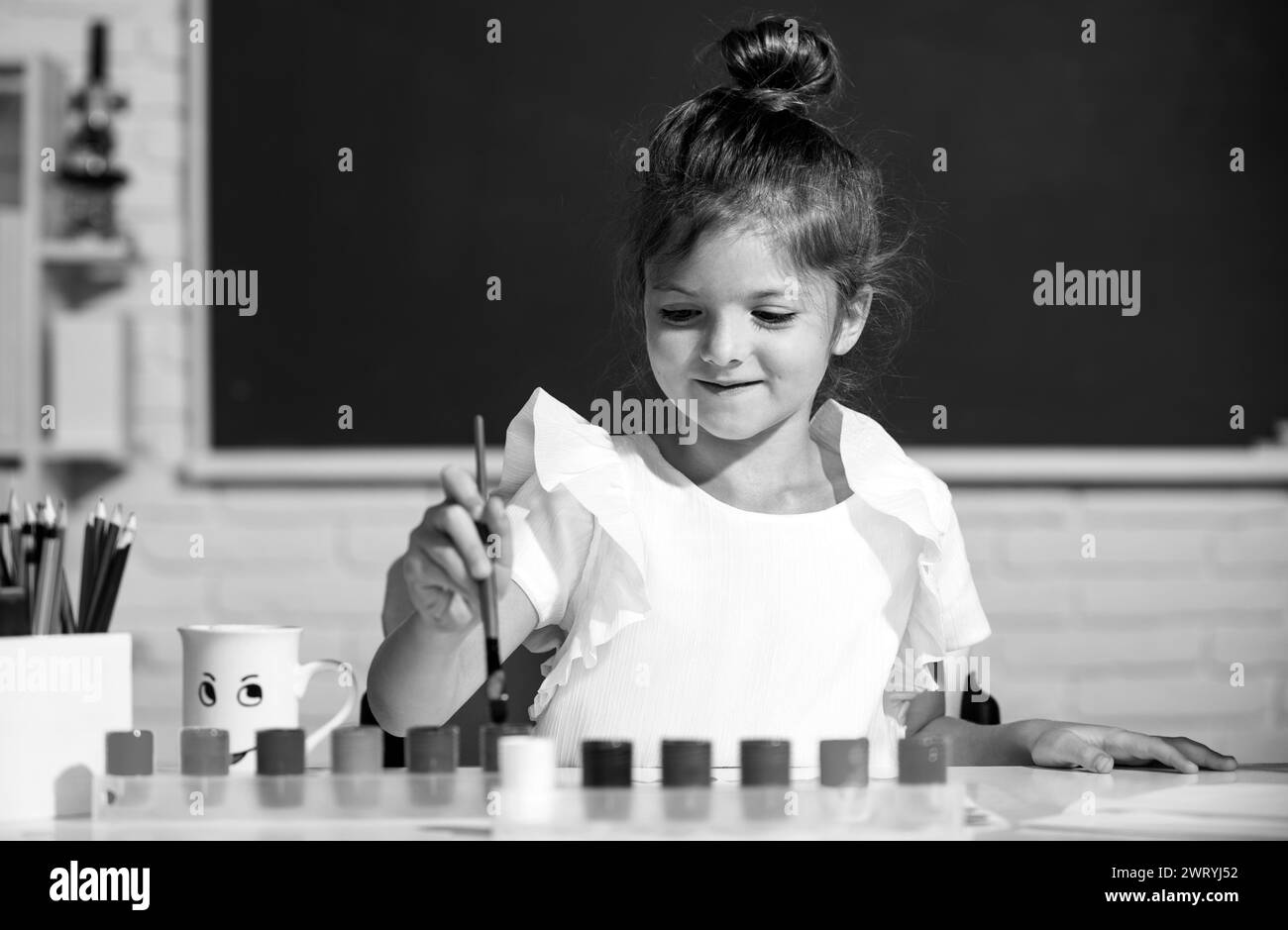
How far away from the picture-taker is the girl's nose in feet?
2.92

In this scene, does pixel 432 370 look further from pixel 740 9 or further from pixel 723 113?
pixel 723 113

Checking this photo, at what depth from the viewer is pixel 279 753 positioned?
611 millimetres

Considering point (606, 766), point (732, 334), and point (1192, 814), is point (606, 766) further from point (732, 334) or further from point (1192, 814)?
point (732, 334)

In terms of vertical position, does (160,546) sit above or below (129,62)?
below

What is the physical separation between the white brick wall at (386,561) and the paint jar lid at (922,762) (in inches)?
58.4

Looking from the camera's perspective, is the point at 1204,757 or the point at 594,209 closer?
the point at 1204,757

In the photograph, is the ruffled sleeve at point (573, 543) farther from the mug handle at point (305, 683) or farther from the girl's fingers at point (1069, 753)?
the girl's fingers at point (1069, 753)

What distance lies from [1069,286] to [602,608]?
55.7 inches

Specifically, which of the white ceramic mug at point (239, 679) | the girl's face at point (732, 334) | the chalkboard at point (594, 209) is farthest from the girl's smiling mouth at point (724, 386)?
the chalkboard at point (594, 209)

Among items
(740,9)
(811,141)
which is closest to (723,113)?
(811,141)

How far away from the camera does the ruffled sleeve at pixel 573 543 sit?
3.02 ft

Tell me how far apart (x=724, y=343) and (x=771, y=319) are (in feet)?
0.17

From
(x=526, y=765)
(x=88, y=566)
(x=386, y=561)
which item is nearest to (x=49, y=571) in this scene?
(x=88, y=566)

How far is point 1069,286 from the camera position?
6.97ft
